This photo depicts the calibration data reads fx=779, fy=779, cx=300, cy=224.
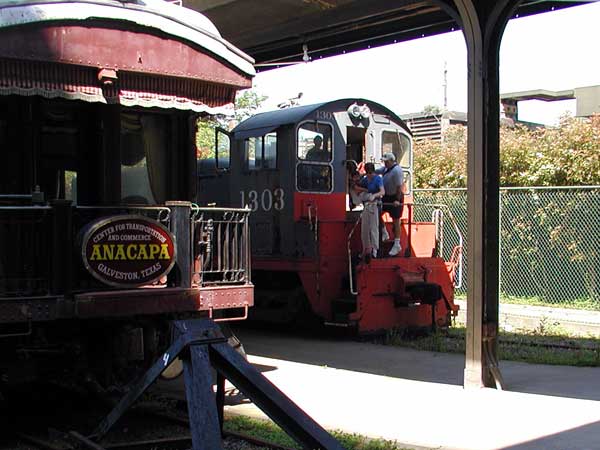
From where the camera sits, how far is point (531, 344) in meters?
11.5

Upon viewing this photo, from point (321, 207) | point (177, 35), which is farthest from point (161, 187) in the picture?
point (321, 207)

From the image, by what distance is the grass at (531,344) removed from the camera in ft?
33.8

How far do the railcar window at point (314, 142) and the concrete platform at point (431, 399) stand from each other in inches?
125

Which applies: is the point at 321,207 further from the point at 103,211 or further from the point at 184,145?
the point at 103,211

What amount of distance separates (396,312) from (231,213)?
5.14 metres

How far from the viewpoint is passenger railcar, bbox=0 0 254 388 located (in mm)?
6480

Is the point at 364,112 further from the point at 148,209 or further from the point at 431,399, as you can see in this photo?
the point at 148,209

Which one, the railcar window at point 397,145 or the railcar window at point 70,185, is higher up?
the railcar window at point 397,145

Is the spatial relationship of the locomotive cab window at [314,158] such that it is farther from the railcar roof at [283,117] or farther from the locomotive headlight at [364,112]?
the locomotive headlight at [364,112]

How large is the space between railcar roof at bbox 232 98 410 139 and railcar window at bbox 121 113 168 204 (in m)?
4.50

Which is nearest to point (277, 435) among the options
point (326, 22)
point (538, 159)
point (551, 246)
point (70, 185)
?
point (70, 185)

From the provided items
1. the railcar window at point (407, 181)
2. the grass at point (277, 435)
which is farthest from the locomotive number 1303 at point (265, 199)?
the grass at point (277, 435)

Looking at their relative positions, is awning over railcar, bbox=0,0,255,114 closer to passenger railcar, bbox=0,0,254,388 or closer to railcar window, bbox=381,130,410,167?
passenger railcar, bbox=0,0,254,388

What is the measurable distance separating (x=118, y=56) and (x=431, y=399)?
4574 millimetres
